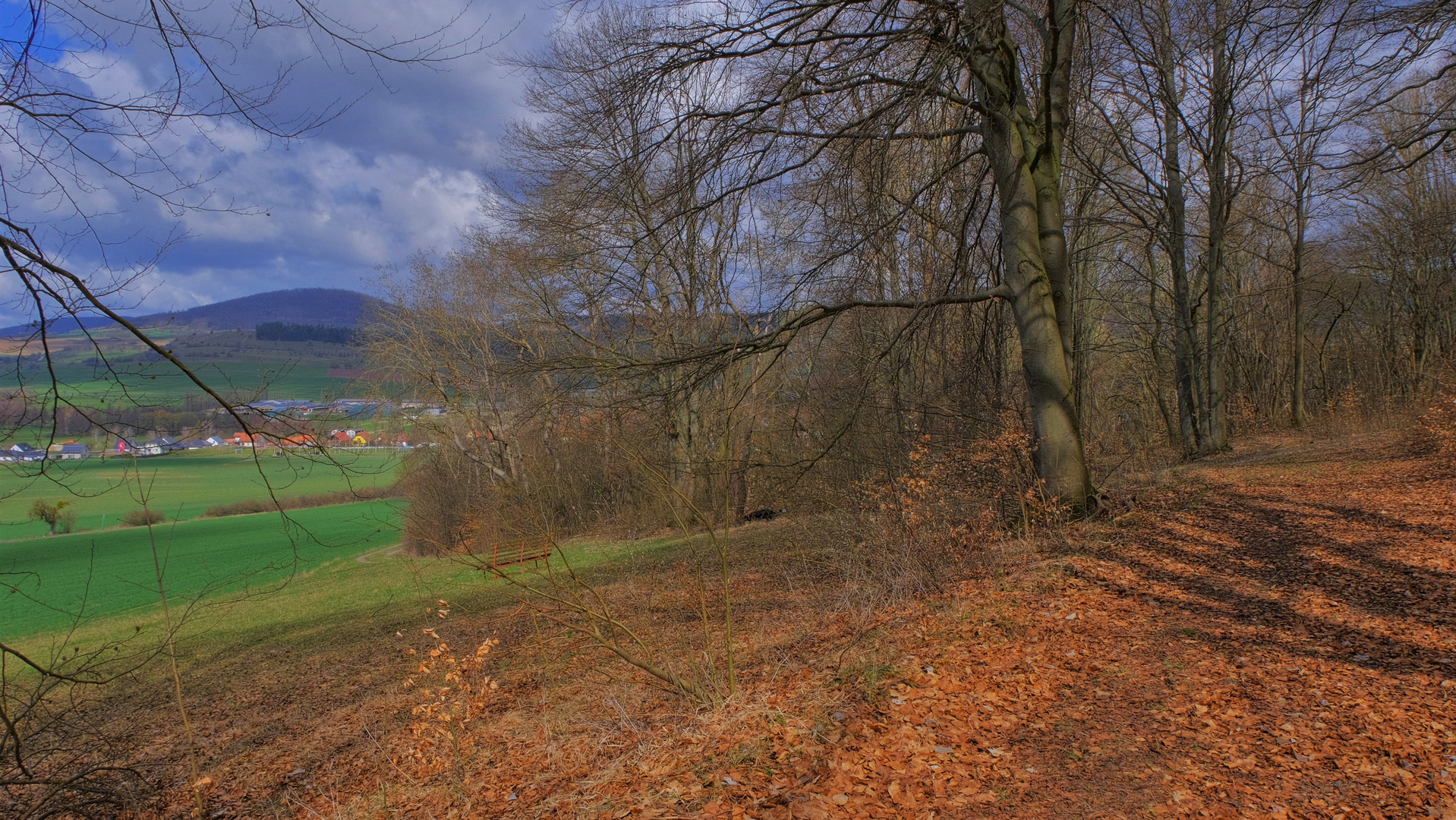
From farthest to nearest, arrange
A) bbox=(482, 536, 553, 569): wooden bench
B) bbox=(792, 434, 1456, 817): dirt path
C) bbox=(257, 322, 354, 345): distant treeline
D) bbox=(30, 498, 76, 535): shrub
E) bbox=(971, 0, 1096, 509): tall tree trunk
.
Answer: bbox=(257, 322, 354, 345): distant treeline, bbox=(30, 498, 76, 535): shrub, bbox=(971, 0, 1096, 509): tall tree trunk, bbox=(482, 536, 553, 569): wooden bench, bbox=(792, 434, 1456, 817): dirt path

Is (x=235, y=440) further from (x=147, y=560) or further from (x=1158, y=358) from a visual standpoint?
(x=147, y=560)

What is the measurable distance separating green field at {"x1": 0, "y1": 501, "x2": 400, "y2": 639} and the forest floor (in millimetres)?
10352

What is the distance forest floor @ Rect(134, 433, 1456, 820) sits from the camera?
3.15 meters

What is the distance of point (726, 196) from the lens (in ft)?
23.2

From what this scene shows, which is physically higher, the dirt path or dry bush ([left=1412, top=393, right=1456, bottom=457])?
dry bush ([left=1412, top=393, right=1456, bottom=457])

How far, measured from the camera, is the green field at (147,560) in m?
20.1

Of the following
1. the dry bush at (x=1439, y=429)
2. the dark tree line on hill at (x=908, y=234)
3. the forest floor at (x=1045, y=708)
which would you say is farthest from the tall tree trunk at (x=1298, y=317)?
the forest floor at (x=1045, y=708)

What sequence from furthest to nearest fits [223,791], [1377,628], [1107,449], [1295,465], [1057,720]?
[1107,449]
[1295,465]
[223,791]
[1377,628]
[1057,720]

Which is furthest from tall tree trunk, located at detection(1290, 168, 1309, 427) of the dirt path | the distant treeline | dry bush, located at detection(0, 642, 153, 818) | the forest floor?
the distant treeline

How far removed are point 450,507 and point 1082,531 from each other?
59.4 ft

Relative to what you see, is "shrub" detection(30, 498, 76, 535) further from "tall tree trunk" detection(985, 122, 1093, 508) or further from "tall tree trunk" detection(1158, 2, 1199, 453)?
"tall tree trunk" detection(1158, 2, 1199, 453)

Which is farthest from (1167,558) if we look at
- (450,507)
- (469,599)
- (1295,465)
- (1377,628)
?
(450,507)

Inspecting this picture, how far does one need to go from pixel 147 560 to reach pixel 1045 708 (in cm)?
3958

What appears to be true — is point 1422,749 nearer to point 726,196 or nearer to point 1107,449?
point 726,196
